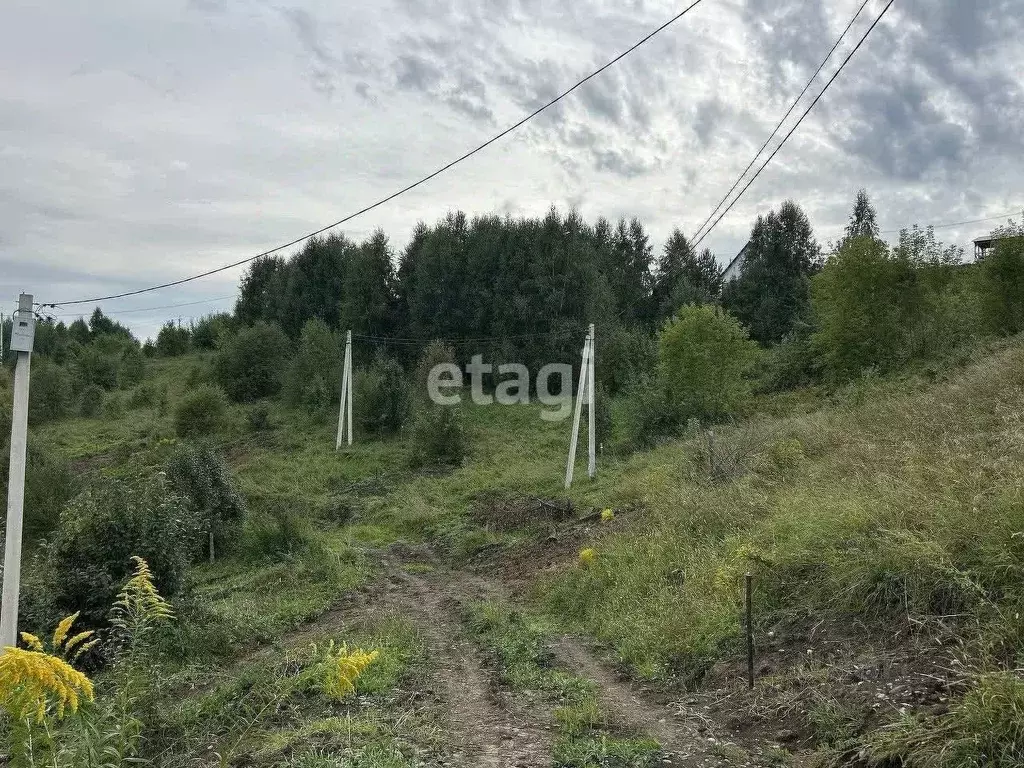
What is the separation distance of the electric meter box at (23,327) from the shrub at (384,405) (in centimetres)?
2296

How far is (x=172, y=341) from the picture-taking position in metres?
63.0

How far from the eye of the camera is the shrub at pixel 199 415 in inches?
1320

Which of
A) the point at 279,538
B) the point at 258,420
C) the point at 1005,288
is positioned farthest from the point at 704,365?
the point at 258,420

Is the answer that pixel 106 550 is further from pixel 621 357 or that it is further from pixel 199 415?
pixel 621 357

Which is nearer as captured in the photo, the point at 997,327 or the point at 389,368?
A: the point at 997,327

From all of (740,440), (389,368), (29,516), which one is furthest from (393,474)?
(740,440)

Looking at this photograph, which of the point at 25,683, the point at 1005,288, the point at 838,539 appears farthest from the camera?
the point at 1005,288

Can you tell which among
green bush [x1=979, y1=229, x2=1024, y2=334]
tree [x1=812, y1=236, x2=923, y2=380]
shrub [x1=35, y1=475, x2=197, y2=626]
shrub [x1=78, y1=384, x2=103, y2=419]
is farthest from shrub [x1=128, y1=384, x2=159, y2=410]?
green bush [x1=979, y1=229, x2=1024, y2=334]

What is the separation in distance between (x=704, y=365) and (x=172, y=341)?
55343mm

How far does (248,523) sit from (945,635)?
14.5 meters

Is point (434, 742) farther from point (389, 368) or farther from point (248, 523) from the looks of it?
point (389, 368)

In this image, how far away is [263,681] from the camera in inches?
223

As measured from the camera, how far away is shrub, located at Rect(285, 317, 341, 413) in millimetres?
36344

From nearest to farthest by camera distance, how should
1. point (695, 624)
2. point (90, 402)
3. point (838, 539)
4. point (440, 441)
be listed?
point (838, 539) < point (695, 624) < point (440, 441) < point (90, 402)
